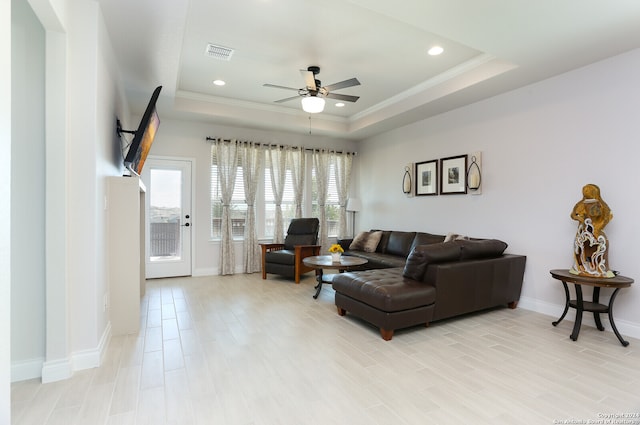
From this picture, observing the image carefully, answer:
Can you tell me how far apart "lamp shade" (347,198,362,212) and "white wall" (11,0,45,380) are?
5.24 meters

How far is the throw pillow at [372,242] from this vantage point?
591 centimetres

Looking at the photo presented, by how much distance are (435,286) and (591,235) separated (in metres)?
1.59

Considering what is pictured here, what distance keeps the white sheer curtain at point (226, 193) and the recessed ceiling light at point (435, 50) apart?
12.3ft

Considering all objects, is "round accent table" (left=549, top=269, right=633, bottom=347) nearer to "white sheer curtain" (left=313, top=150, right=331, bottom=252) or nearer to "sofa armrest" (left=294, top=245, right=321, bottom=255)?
"sofa armrest" (left=294, top=245, right=321, bottom=255)

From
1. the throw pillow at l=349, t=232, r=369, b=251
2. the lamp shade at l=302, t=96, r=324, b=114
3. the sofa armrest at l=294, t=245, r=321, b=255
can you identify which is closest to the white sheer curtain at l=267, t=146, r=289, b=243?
the sofa armrest at l=294, t=245, r=321, b=255

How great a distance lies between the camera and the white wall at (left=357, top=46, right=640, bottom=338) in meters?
3.25

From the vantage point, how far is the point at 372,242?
235 inches

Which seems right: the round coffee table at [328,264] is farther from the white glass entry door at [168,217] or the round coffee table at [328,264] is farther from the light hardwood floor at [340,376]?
the white glass entry door at [168,217]

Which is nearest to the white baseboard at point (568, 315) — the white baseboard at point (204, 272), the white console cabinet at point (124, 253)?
the white console cabinet at point (124, 253)

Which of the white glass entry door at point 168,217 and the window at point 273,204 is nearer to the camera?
the white glass entry door at point 168,217

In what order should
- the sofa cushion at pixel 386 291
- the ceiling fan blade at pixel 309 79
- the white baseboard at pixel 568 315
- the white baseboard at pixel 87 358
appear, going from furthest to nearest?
the ceiling fan blade at pixel 309 79
the white baseboard at pixel 568 315
the sofa cushion at pixel 386 291
the white baseboard at pixel 87 358

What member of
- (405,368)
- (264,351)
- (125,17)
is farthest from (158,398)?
(125,17)

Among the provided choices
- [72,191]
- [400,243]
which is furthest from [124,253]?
[400,243]
